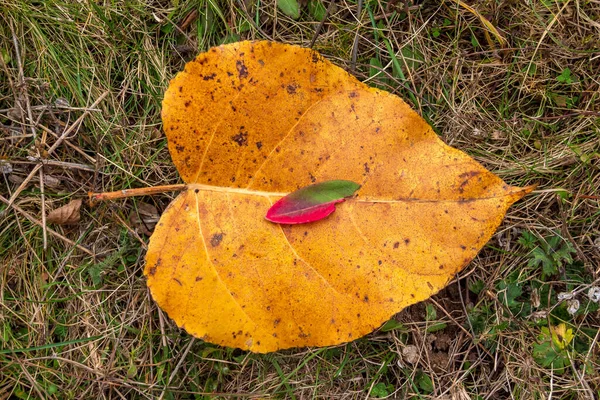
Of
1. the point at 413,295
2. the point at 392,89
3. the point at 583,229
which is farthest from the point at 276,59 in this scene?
the point at 583,229

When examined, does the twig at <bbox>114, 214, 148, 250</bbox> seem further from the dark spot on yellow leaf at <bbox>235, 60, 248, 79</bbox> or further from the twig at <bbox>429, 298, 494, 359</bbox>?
the twig at <bbox>429, 298, 494, 359</bbox>

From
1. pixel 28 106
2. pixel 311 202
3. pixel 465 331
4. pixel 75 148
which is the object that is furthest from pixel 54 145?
A: pixel 465 331

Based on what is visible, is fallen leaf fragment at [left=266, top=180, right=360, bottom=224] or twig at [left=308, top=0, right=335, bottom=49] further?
twig at [left=308, top=0, right=335, bottom=49]

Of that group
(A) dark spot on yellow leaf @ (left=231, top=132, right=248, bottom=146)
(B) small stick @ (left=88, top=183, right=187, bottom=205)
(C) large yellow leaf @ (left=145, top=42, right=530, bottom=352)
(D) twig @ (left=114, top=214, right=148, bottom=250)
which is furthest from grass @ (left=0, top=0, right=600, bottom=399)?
(A) dark spot on yellow leaf @ (left=231, top=132, right=248, bottom=146)

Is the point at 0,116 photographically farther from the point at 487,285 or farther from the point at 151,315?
the point at 487,285

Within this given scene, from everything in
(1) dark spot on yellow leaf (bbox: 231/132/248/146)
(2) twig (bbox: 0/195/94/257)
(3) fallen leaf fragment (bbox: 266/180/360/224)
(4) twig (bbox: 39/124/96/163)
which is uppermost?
(1) dark spot on yellow leaf (bbox: 231/132/248/146)
